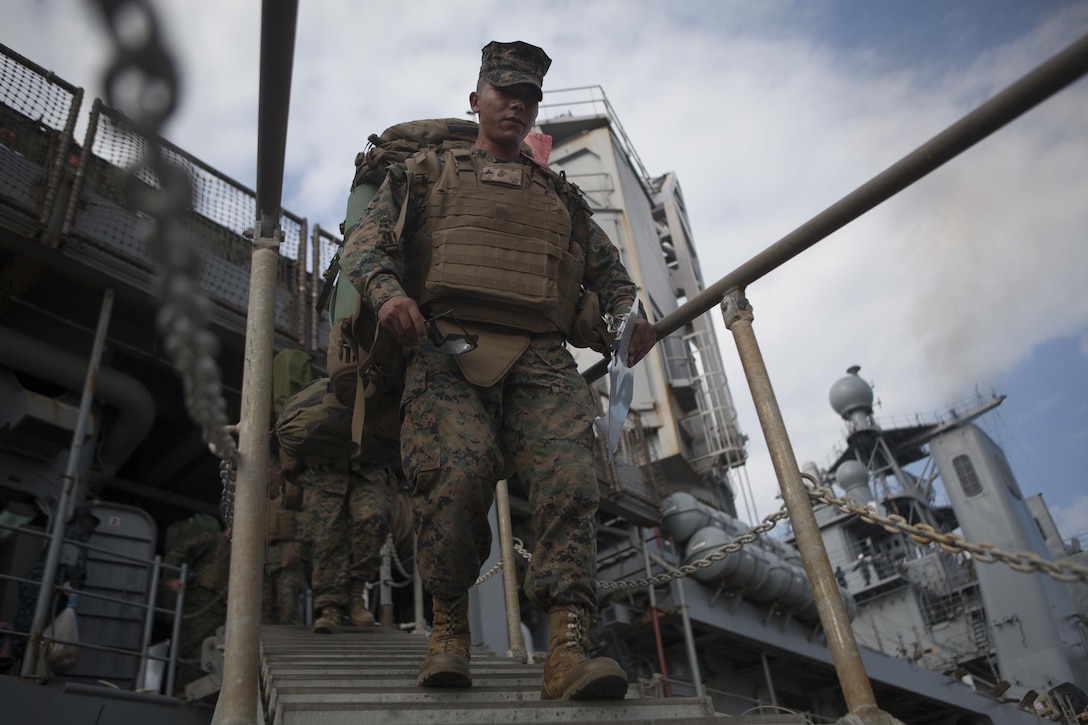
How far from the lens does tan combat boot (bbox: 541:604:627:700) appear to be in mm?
2010

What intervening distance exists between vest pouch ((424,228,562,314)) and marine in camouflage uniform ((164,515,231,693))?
17.0 feet

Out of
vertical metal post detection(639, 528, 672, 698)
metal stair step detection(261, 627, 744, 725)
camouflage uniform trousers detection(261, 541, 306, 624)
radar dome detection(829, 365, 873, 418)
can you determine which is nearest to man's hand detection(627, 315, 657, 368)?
metal stair step detection(261, 627, 744, 725)

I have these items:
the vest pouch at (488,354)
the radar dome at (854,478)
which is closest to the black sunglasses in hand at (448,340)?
the vest pouch at (488,354)

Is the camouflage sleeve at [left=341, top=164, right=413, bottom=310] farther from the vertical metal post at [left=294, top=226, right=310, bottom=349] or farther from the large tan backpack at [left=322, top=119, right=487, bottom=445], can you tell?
the vertical metal post at [left=294, top=226, right=310, bottom=349]

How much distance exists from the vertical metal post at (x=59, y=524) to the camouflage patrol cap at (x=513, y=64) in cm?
437

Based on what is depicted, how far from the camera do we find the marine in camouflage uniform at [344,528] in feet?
16.2

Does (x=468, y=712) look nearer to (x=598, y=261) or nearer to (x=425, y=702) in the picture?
(x=425, y=702)

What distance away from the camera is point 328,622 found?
4.62 meters

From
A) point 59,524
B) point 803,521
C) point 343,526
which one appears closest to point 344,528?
point 343,526

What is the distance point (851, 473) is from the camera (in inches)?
1220

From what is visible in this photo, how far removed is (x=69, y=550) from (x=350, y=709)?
16.7 ft

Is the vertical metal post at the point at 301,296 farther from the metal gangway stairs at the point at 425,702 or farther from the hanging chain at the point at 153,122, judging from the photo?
the hanging chain at the point at 153,122

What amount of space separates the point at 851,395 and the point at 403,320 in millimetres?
33799

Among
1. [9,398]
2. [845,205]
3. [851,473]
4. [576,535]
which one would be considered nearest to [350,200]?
[576,535]
